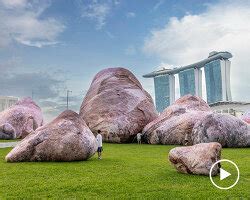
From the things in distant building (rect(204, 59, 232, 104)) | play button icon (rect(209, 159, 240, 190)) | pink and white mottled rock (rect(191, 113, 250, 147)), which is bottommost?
play button icon (rect(209, 159, 240, 190))

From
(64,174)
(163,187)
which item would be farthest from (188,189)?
(64,174)

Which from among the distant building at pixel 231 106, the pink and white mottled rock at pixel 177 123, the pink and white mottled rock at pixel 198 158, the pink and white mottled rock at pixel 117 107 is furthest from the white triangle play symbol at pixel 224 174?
the distant building at pixel 231 106

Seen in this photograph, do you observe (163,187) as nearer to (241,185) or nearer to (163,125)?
(241,185)

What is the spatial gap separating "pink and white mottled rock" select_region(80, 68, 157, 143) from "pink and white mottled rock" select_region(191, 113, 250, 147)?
8.84 m

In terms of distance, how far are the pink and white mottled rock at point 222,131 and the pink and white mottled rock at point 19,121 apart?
20.7 m

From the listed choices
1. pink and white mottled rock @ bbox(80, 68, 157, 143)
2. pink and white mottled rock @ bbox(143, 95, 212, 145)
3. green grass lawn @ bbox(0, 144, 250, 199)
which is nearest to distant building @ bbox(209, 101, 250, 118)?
pink and white mottled rock @ bbox(80, 68, 157, 143)

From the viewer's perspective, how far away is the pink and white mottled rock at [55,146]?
17.1 metres

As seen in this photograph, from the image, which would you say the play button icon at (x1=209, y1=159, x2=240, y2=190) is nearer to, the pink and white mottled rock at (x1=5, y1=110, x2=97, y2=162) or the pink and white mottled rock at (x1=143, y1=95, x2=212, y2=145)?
the pink and white mottled rock at (x1=5, y1=110, x2=97, y2=162)

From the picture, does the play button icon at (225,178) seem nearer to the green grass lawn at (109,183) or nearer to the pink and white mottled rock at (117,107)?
the green grass lawn at (109,183)

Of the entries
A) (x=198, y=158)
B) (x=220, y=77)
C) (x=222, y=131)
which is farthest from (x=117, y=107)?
(x=220, y=77)

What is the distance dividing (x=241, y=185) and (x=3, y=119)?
34843 millimetres

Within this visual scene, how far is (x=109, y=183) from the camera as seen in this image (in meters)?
11.6

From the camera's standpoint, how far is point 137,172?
1359 cm

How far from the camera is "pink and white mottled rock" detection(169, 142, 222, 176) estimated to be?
1284 centimetres
